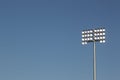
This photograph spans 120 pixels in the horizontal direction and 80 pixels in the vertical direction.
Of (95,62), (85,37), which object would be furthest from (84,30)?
(95,62)

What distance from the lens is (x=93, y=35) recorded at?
60.8m

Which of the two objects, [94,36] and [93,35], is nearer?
[94,36]

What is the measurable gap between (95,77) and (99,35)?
243 inches

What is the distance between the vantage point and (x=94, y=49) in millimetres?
60250

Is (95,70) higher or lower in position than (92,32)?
lower

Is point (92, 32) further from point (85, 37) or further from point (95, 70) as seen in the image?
point (95, 70)

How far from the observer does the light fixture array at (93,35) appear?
60.2 meters

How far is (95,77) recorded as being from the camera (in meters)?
58.3

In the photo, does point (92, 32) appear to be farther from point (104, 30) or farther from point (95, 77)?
point (95, 77)

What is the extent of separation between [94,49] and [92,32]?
2.61 metres

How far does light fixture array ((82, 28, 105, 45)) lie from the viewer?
2369 inches

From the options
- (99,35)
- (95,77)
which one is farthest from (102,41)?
(95,77)

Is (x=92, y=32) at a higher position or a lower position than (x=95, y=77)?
higher

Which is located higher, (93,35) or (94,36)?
(93,35)
